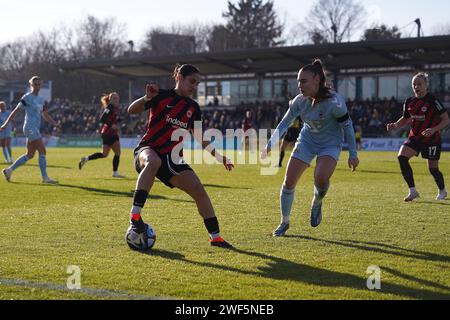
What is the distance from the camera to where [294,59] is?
45.5m

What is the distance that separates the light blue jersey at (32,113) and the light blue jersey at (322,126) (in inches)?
328

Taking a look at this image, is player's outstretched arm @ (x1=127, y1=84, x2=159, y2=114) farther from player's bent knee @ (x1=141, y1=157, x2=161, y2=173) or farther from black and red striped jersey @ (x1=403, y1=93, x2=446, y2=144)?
black and red striped jersey @ (x1=403, y1=93, x2=446, y2=144)

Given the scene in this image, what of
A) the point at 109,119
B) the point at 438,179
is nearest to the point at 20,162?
the point at 109,119

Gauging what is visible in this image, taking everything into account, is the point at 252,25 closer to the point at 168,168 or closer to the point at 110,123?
the point at 110,123

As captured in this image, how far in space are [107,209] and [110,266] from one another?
447 cm

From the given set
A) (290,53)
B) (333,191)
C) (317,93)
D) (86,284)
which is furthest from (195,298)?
(290,53)

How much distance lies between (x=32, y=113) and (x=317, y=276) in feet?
35.9

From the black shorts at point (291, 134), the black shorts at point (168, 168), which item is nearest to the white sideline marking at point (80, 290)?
the black shorts at point (168, 168)

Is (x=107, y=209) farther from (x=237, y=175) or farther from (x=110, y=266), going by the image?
(x=237, y=175)

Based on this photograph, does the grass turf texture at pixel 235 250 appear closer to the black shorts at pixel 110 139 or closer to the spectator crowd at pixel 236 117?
the black shorts at pixel 110 139

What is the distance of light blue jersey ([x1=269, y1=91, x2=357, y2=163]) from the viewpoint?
782cm

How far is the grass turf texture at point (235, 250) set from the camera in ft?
17.4

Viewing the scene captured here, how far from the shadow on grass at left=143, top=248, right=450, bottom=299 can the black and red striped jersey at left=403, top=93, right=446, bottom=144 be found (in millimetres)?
6090

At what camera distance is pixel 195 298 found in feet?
16.2
